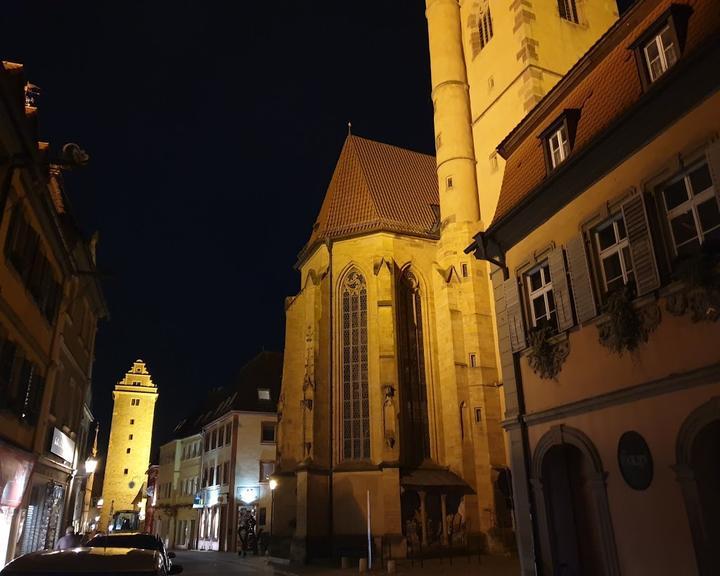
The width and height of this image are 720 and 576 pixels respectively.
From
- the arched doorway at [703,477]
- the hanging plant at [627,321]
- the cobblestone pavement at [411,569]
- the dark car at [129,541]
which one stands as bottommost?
the cobblestone pavement at [411,569]

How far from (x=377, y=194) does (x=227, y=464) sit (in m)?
19.3

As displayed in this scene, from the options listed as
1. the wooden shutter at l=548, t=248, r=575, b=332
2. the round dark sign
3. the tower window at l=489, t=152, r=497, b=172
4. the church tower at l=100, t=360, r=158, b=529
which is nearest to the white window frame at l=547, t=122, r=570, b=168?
the wooden shutter at l=548, t=248, r=575, b=332

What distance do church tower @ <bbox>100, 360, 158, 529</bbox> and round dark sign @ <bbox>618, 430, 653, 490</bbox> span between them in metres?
65.8

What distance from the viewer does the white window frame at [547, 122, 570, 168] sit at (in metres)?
12.0

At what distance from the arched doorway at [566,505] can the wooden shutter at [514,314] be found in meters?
1.97

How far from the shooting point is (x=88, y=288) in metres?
22.3

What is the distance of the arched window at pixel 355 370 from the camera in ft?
85.9

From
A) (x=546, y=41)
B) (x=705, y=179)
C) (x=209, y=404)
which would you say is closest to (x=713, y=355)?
(x=705, y=179)

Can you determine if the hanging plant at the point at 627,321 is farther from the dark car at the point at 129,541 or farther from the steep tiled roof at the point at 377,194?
the steep tiled roof at the point at 377,194

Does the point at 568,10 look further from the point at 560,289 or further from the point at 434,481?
the point at 434,481

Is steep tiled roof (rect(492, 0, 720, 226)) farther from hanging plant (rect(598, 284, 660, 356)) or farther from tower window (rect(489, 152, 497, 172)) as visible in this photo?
tower window (rect(489, 152, 497, 172))

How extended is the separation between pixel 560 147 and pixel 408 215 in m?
18.7

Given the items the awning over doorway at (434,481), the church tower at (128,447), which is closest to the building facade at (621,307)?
the awning over doorway at (434,481)

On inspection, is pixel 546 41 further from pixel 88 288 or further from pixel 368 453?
pixel 88 288
